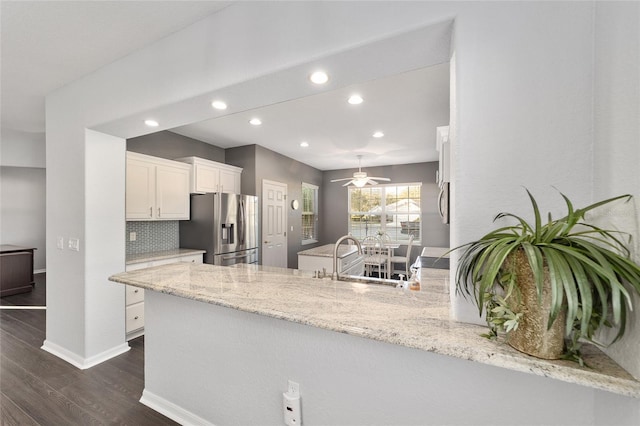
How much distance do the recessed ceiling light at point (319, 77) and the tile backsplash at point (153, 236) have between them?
10.5 ft

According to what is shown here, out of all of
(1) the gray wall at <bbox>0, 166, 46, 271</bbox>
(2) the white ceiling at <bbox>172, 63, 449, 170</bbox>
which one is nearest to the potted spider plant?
(2) the white ceiling at <bbox>172, 63, 449, 170</bbox>

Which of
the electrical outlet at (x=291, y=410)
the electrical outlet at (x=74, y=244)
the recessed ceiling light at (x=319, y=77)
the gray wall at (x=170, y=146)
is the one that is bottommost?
the electrical outlet at (x=291, y=410)

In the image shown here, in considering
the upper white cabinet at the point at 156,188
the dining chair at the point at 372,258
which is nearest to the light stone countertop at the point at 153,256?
the upper white cabinet at the point at 156,188

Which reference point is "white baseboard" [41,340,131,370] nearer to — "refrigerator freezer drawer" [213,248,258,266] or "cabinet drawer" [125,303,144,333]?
"cabinet drawer" [125,303,144,333]

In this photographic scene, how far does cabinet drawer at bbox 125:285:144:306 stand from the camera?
285cm

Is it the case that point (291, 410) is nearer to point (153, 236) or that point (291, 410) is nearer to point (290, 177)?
point (153, 236)

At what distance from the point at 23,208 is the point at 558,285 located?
8588mm

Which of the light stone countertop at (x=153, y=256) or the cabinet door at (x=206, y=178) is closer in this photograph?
the light stone countertop at (x=153, y=256)

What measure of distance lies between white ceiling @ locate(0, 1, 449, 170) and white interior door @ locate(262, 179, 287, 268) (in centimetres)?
77

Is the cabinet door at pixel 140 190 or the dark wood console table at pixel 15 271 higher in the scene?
the cabinet door at pixel 140 190

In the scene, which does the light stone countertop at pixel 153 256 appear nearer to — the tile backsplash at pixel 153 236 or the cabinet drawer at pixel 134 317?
the tile backsplash at pixel 153 236

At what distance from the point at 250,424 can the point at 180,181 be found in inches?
125

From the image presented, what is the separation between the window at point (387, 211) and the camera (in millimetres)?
6461

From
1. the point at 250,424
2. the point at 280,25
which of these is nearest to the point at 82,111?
the point at 280,25
